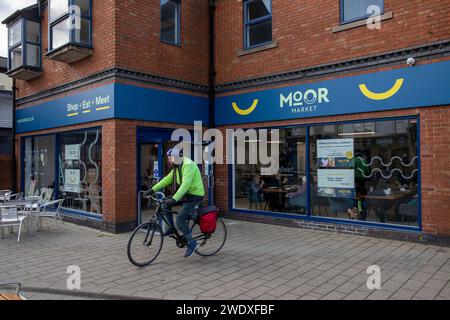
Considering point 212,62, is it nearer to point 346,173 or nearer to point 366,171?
point 346,173

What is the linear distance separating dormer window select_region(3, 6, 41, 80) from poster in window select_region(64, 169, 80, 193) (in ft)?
10.2

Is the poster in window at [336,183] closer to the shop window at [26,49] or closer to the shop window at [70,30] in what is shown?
the shop window at [70,30]


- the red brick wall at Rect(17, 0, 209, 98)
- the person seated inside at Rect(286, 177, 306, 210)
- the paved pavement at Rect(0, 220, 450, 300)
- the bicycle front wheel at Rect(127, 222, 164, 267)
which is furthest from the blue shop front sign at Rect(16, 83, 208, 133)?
the bicycle front wheel at Rect(127, 222, 164, 267)

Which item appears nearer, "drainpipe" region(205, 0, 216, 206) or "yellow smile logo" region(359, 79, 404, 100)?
"yellow smile logo" region(359, 79, 404, 100)

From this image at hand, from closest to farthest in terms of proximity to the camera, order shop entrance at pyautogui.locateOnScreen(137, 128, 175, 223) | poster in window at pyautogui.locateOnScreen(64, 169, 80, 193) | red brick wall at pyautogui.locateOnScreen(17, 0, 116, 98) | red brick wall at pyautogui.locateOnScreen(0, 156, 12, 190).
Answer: red brick wall at pyautogui.locateOnScreen(17, 0, 116, 98) < shop entrance at pyautogui.locateOnScreen(137, 128, 175, 223) < poster in window at pyautogui.locateOnScreen(64, 169, 80, 193) < red brick wall at pyautogui.locateOnScreen(0, 156, 12, 190)

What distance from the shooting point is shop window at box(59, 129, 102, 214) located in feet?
29.4

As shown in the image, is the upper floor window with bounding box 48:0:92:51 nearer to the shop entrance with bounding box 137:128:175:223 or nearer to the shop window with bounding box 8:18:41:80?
the shop window with bounding box 8:18:41:80

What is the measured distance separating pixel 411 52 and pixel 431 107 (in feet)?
3.56

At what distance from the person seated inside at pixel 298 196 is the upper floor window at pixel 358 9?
3548 mm

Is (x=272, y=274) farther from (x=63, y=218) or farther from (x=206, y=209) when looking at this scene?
(x=63, y=218)

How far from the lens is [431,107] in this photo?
6723 mm

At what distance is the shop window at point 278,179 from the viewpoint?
8688 mm
